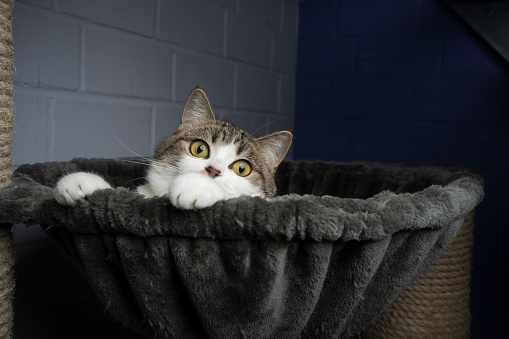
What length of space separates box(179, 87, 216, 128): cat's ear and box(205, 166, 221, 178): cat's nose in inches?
10.4

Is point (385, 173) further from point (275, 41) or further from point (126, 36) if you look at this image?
point (275, 41)

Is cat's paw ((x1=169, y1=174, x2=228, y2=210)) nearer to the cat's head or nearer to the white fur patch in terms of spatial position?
the white fur patch

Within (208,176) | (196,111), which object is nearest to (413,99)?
(196,111)

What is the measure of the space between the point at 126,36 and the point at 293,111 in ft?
3.79

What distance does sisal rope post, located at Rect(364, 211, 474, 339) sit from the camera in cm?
138

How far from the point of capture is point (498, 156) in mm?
1882

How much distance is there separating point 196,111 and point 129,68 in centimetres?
46

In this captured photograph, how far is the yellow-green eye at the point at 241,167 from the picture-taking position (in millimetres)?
1017

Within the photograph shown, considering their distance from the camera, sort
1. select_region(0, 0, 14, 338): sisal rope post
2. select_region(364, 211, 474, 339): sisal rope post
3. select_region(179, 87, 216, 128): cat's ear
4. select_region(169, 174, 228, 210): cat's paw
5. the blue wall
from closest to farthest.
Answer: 1. select_region(169, 174, 228, 210): cat's paw
2. select_region(0, 0, 14, 338): sisal rope post
3. select_region(179, 87, 216, 128): cat's ear
4. select_region(364, 211, 474, 339): sisal rope post
5. the blue wall

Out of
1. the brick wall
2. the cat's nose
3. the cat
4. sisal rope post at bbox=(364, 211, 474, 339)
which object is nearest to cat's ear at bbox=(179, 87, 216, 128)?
the cat

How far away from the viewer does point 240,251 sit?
2.11 ft

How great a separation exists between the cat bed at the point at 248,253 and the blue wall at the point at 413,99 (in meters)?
1.25

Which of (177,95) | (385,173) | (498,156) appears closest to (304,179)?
(385,173)

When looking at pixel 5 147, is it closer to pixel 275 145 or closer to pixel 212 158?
pixel 212 158
